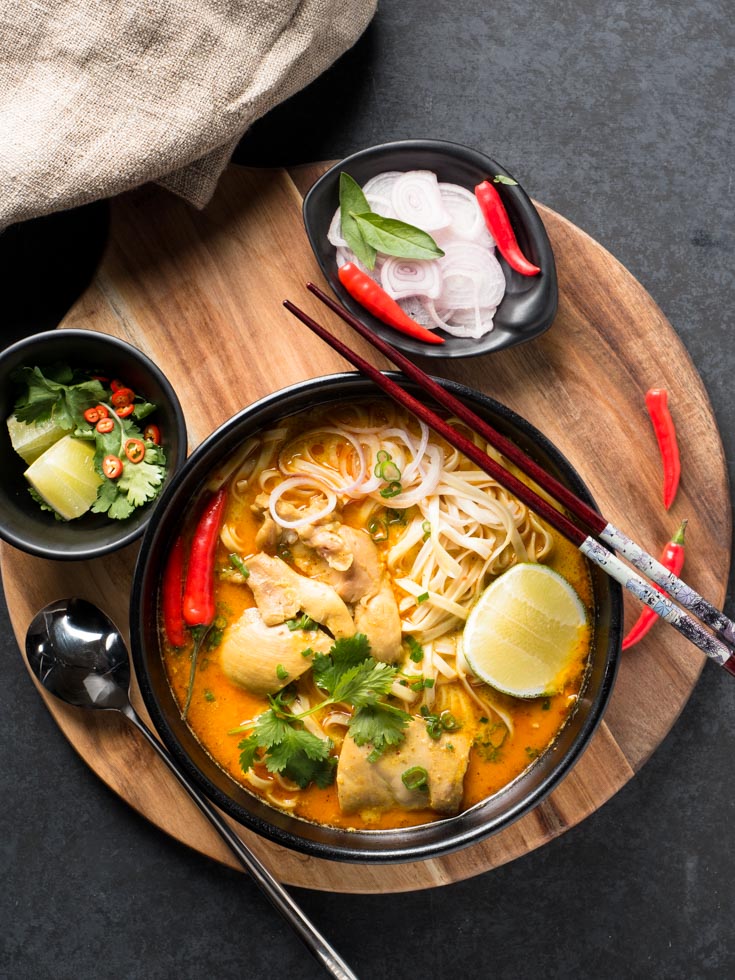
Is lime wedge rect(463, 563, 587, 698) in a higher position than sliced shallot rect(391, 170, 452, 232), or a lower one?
lower

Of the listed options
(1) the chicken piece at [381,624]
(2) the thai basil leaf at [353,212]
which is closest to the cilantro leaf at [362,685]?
(1) the chicken piece at [381,624]

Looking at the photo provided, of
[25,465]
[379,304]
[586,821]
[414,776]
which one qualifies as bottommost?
[586,821]

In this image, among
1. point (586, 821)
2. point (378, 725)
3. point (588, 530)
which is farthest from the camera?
point (586, 821)

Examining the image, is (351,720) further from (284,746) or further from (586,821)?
(586,821)

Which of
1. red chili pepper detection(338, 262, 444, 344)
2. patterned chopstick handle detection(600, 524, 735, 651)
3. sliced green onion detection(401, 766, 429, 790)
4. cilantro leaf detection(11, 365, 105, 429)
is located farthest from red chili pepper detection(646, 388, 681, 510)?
cilantro leaf detection(11, 365, 105, 429)

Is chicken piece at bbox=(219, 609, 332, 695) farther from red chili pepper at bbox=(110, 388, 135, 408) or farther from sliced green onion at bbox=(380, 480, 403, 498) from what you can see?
red chili pepper at bbox=(110, 388, 135, 408)

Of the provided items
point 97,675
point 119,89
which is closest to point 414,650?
point 97,675
